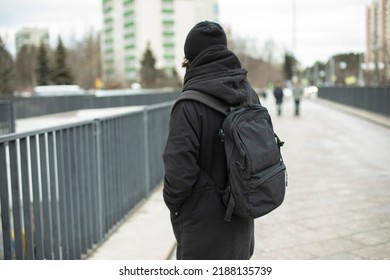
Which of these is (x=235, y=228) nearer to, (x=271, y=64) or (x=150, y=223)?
(x=150, y=223)

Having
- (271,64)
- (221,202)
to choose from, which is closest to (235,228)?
(221,202)

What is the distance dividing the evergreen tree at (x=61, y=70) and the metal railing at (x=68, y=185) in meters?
42.3

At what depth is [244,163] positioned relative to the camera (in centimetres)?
235

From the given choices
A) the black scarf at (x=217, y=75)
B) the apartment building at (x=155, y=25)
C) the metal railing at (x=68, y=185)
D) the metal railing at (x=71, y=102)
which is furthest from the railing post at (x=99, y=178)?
the apartment building at (x=155, y=25)

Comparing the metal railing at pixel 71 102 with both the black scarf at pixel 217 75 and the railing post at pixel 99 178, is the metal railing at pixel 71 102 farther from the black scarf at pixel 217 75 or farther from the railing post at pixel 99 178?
the black scarf at pixel 217 75

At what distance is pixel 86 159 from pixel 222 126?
91.0 inches

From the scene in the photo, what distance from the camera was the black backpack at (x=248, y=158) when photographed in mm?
2350

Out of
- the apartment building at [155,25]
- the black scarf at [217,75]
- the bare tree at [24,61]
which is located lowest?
the black scarf at [217,75]

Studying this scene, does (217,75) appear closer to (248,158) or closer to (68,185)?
(248,158)

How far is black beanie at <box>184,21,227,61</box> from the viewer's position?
2455 millimetres

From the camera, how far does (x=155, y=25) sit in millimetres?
100688

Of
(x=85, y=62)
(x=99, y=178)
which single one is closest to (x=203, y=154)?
(x=99, y=178)

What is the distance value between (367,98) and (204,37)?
21938 millimetres

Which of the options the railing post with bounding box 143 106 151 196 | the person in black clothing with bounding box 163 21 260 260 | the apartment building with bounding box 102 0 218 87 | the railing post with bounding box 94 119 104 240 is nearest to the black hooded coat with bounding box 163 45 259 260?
the person in black clothing with bounding box 163 21 260 260
